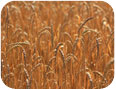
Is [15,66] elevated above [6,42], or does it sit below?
below

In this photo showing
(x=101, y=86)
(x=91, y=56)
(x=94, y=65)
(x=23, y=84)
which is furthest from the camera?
(x=91, y=56)

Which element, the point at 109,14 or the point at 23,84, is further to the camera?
the point at 109,14

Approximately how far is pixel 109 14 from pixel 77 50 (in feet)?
5.28

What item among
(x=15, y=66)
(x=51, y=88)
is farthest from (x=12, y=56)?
(x=51, y=88)

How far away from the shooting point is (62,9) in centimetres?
475

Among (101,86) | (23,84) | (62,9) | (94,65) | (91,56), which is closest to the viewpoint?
(101,86)

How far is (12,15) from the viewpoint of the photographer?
13.9 ft

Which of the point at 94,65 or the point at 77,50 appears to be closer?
the point at 94,65

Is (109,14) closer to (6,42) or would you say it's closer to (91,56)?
(91,56)

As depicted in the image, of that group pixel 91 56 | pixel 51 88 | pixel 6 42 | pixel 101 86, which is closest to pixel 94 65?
pixel 91 56

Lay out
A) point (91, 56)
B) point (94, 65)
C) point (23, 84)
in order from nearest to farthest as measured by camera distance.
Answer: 1. point (23, 84)
2. point (94, 65)
3. point (91, 56)

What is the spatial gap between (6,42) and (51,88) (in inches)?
33.1

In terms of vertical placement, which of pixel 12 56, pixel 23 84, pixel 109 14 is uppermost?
pixel 109 14

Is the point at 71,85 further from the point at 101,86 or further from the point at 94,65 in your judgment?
the point at 94,65
